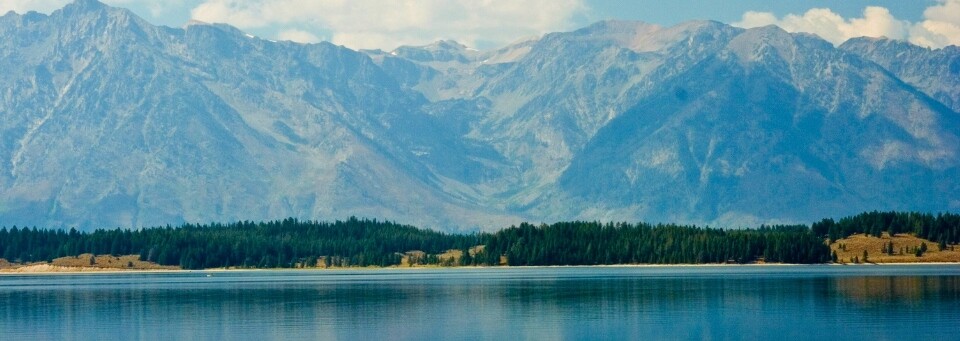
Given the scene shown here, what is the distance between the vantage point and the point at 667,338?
98625mm

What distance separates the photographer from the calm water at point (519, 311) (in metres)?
104

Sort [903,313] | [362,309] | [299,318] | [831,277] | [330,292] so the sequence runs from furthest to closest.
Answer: [831,277] < [330,292] < [362,309] < [299,318] < [903,313]

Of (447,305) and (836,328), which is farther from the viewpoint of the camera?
(447,305)

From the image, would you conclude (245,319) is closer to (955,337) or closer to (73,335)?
(73,335)

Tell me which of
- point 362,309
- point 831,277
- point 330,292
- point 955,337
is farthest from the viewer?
point 831,277

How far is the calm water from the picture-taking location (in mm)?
104500

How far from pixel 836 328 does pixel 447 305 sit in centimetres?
4498

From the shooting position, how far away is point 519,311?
126562 millimetres

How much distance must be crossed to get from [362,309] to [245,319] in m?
14.2

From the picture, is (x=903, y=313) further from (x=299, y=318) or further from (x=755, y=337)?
(x=299, y=318)

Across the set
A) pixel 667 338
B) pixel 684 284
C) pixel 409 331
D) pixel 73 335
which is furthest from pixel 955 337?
pixel 684 284

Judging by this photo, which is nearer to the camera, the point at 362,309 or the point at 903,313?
the point at 903,313

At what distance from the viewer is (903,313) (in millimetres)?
113875

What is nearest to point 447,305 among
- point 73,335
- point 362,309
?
point 362,309
